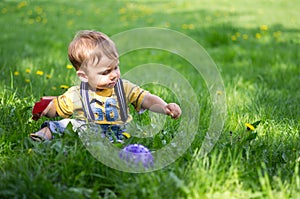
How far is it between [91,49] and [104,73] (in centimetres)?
17

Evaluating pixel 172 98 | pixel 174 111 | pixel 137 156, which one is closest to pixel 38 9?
pixel 172 98

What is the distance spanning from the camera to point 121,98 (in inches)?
118

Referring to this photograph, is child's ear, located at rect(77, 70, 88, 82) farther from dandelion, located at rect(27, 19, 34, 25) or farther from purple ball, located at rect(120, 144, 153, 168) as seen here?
dandelion, located at rect(27, 19, 34, 25)

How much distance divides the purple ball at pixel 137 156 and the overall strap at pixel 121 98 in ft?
1.90

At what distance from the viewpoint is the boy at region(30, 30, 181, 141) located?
2.82 m

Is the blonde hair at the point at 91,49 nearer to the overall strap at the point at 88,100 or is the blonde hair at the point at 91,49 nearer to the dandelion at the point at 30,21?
the overall strap at the point at 88,100

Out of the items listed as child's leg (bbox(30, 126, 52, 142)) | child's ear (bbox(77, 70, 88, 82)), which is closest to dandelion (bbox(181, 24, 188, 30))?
child's ear (bbox(77, 70, 88, 82))

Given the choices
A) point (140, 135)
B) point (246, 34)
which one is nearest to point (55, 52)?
point (246, 34)

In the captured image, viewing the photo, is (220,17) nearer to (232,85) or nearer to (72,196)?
(232,85)

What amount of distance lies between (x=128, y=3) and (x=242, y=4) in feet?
9.40

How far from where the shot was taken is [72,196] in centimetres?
209

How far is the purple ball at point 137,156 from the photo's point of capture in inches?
91.3

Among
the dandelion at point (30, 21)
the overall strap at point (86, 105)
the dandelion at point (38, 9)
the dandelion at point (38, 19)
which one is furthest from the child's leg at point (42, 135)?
the dandelion at point (38, 9)

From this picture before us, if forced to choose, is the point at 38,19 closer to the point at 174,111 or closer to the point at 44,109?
the point at 44,109
